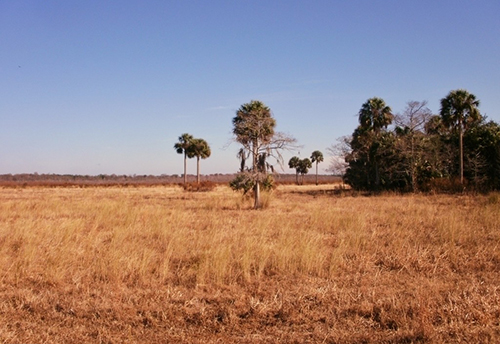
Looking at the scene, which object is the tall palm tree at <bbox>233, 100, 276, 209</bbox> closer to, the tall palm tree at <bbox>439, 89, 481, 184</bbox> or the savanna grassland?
the savanna grassland

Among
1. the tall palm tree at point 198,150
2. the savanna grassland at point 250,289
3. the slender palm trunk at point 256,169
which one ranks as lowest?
the savanna grassland at point 250,289

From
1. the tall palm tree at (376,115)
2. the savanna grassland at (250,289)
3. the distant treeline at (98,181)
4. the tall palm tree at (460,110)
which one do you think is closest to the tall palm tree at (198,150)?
the distant treeline at (98,181)

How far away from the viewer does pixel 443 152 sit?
3522 cm

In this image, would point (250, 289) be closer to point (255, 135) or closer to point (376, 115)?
point (255, 135)

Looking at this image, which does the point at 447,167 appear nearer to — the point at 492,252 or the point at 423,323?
the point at 492,252

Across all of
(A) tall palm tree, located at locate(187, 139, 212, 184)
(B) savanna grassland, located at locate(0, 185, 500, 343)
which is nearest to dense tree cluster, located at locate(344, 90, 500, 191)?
(B) savanna grassland, located at locate(0, 185, 500, 343)

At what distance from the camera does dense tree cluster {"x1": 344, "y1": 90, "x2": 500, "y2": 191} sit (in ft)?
105

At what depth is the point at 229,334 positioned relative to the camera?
13.7 ft

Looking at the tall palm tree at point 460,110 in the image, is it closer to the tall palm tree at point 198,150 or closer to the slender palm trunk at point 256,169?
the slender palm trunk at point 256,169

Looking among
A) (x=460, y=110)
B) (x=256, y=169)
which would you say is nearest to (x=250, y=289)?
(x=256, y=169)

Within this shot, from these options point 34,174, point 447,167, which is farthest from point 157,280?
point 34,174

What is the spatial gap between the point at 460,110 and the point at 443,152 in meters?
4.27

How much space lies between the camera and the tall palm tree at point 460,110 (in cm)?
3231

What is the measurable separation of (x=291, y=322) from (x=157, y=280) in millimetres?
2539
